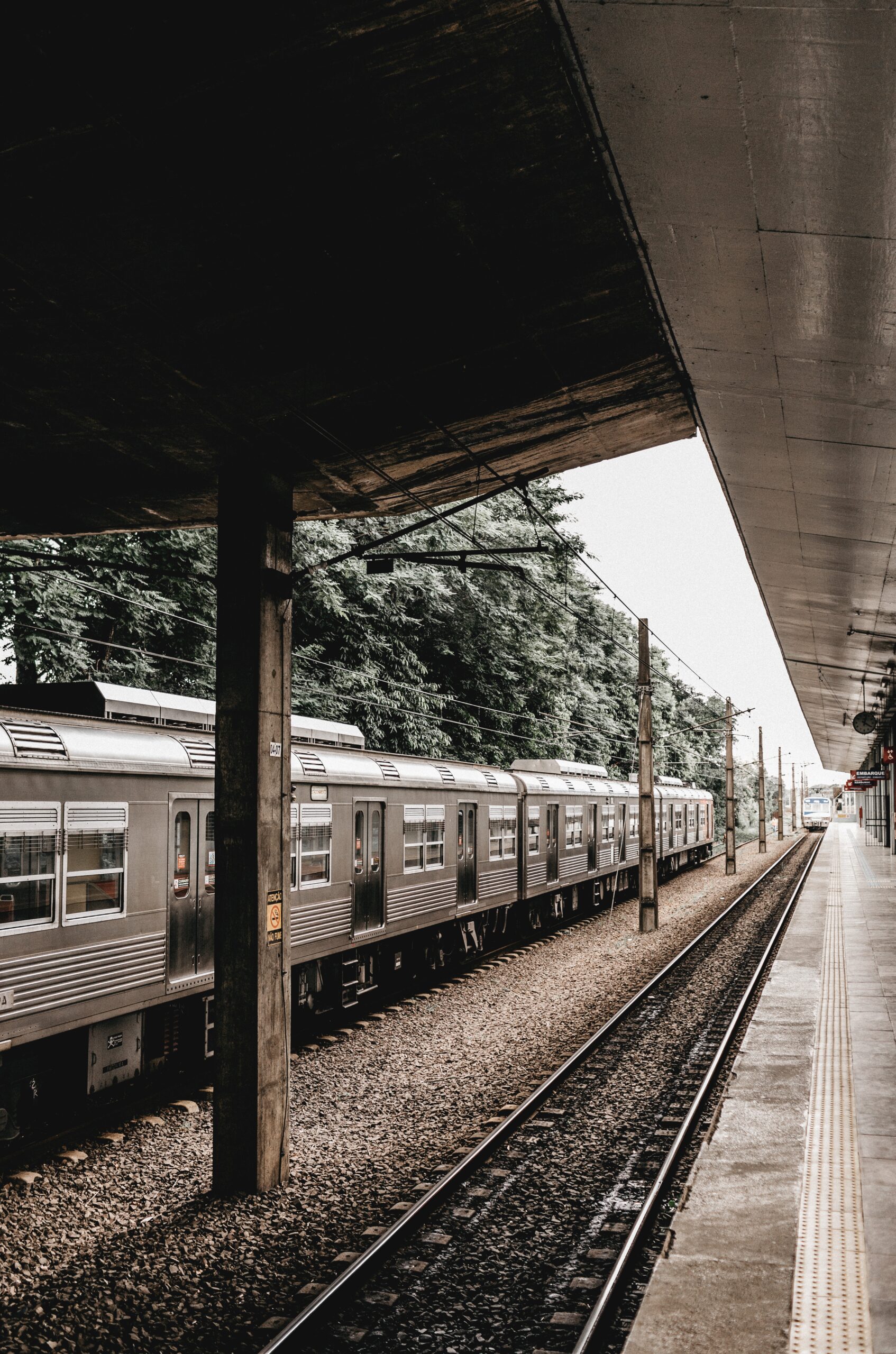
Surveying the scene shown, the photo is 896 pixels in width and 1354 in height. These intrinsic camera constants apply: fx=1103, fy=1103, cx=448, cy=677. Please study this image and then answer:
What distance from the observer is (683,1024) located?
39.2 feet

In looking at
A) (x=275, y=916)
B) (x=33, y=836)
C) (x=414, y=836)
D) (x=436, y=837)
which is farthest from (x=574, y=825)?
(x=33, y=836)

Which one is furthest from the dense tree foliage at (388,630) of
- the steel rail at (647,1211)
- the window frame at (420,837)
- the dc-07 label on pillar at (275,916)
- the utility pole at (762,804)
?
the utility pole at (762,804)

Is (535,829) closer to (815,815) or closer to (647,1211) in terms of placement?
(647,1211)

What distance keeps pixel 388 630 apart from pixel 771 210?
23176mm

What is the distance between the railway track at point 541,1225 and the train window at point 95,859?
10.2ft

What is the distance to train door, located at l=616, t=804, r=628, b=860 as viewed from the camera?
27.7 metres

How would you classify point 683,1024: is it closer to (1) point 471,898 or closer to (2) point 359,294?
(1) point 471,898

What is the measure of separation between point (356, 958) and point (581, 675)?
105 feet

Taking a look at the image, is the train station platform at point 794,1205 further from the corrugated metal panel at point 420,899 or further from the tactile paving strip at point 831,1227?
the corrugated metal panel at point 420,899

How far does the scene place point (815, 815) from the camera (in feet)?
316

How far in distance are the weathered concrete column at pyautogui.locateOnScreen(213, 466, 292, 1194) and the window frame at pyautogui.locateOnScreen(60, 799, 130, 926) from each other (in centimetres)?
133

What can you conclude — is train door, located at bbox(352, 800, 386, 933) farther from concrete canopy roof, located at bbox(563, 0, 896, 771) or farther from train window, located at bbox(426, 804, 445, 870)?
concrete canopy roof, located at bbox(563, 0, 896, 771)

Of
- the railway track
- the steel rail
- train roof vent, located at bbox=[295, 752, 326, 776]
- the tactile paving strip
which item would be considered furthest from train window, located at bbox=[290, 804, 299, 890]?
the tactile paving strip

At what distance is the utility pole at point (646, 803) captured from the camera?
67.6ft
